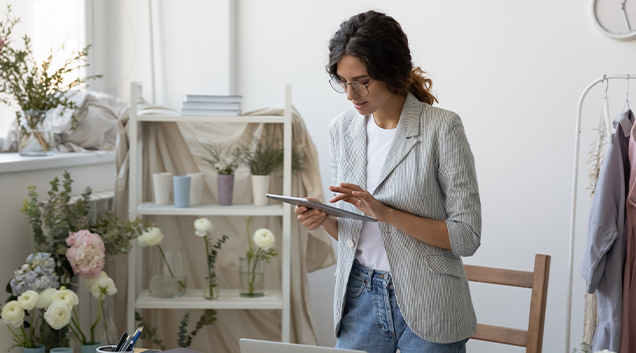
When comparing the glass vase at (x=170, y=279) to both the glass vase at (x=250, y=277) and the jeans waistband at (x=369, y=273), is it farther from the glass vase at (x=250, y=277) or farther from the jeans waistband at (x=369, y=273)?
the jeans waistband at (x=369, y=273)

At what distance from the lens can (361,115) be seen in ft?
5.09

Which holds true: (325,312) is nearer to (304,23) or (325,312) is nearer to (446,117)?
(304,23)

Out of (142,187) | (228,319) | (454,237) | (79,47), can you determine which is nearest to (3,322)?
(142,187)

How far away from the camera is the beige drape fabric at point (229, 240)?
2.71 meters

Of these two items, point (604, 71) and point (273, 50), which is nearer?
point (604, 71)

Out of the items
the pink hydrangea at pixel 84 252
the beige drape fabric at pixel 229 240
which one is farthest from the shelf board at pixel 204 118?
the pink hydrangea at pixel 84 252

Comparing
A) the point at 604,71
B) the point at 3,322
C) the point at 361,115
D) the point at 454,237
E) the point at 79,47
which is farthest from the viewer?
the point at 79,47

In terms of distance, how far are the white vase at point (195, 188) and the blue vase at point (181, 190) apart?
7 centimetres

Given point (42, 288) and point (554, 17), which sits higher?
point (554, 17)

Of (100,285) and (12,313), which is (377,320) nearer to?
(12,313)

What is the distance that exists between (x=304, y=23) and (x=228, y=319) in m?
1.59

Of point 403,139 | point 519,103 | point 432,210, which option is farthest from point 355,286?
point 519,103

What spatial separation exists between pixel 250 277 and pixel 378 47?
60.4 inches

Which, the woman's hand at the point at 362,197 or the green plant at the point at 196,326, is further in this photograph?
the green plant at the point at 196,326
